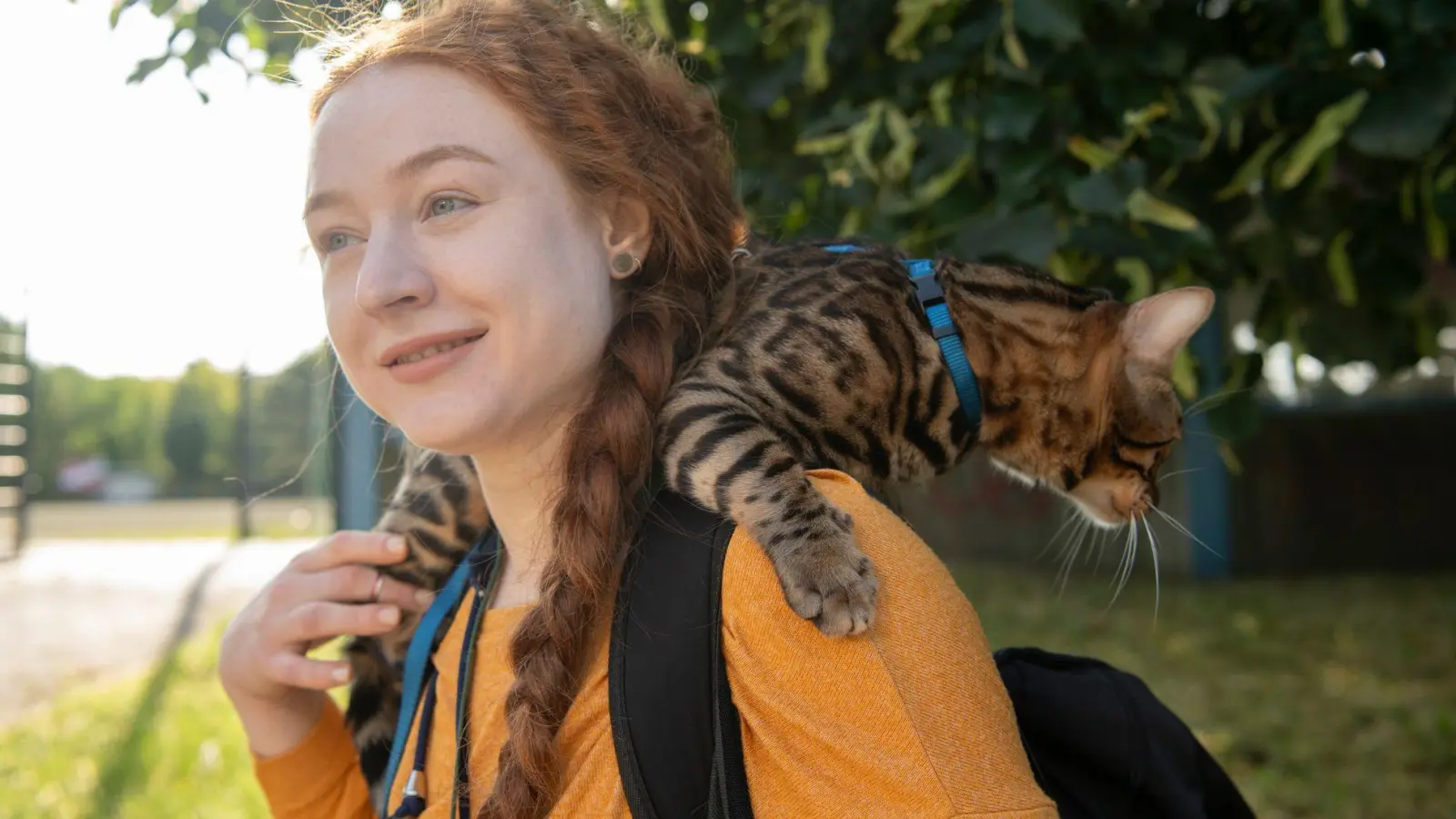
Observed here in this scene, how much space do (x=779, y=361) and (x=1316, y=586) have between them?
8129 millimetres

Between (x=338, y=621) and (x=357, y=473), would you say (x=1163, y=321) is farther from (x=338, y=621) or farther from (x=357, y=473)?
(x=357, y=473)

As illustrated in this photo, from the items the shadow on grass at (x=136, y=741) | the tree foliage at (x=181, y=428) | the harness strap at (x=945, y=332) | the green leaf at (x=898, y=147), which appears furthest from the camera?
the tree foliage at (x=181, y=428)

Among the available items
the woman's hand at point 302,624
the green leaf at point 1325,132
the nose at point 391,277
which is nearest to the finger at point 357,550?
the woman's hand at point 302,624

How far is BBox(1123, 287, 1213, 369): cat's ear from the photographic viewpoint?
1.74 m

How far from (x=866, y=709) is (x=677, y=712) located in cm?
20

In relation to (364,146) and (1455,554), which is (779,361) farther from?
(1455,554)

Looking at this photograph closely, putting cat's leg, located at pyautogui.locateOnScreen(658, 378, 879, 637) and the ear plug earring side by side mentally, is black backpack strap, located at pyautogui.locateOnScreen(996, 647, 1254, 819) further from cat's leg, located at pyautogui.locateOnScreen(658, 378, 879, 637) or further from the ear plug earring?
the ear plug earring

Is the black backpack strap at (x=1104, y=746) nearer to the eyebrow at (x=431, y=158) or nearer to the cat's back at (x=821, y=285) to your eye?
the cat's back at (x=821, y=285)

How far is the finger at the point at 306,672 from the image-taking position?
1647mm

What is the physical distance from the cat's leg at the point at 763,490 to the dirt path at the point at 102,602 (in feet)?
15.4

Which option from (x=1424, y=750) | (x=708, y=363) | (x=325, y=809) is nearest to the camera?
(x=708, y=363)

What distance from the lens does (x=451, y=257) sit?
1355mm

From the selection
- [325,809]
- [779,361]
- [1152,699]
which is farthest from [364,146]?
[1152,699]

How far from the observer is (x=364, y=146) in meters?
1.39
